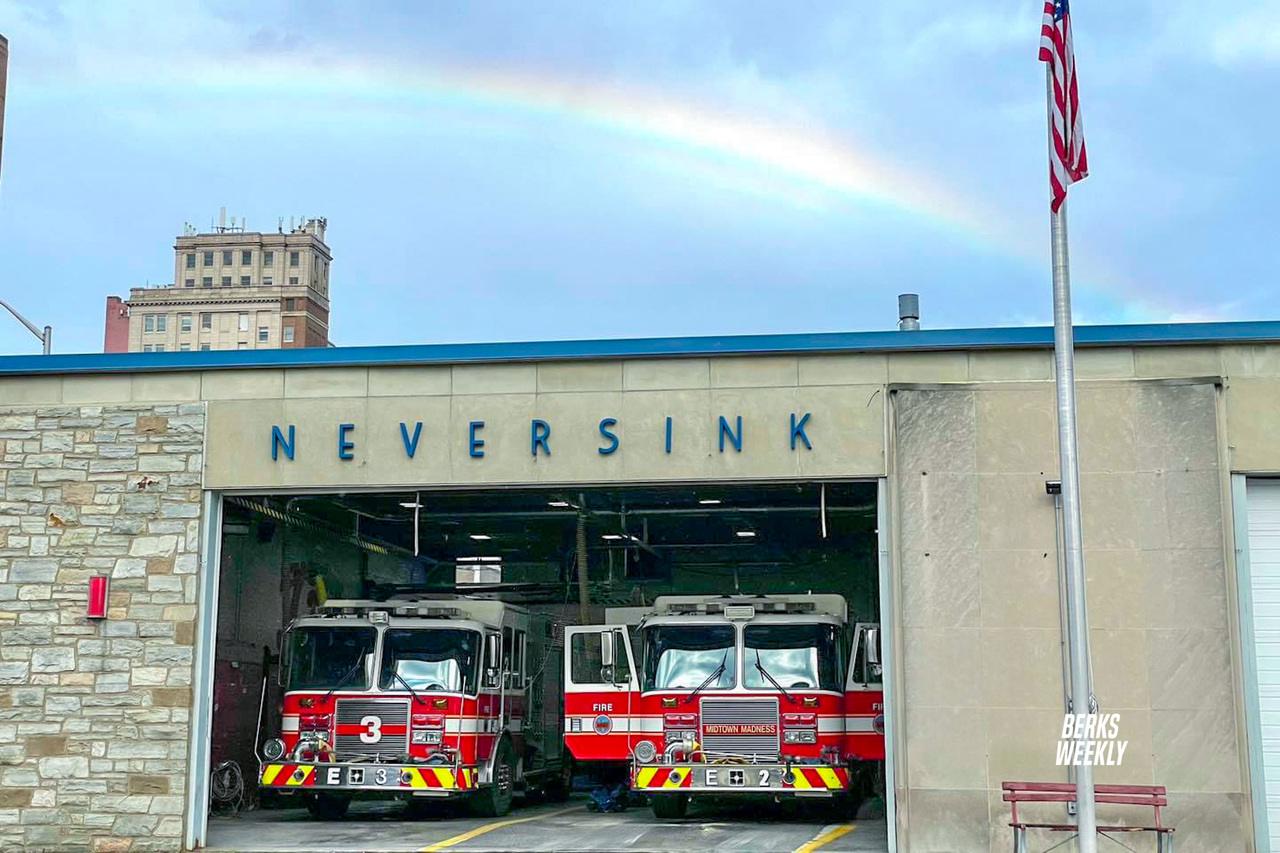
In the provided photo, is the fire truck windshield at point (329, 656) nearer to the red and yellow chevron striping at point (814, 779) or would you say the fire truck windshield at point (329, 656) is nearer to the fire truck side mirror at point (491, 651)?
the fire truck side mirror at point (491, 651)

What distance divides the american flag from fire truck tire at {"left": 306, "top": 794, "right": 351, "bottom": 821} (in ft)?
39.5

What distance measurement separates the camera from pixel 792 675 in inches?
743

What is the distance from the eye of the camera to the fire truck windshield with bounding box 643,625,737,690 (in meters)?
19.0

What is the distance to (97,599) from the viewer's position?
16.3 meters

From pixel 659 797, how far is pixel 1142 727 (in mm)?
6356

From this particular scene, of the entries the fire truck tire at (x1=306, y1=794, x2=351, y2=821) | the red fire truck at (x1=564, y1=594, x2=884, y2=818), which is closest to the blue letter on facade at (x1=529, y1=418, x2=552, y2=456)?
the red fire truck at (x1=564, y1=594, x2=884, y2=818)

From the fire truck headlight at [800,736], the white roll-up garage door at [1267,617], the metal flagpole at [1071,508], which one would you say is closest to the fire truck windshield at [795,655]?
the fire truck headlight at [800,736]

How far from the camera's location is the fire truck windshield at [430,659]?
62.9 feet

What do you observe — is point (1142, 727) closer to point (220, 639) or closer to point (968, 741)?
point (968, 741)

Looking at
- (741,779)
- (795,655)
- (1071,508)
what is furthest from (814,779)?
(1071,508)

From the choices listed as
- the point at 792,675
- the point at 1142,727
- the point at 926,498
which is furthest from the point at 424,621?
the point at 1142,727

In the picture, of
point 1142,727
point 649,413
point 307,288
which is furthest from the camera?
point 307,288

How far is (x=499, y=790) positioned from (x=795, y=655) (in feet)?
14.0

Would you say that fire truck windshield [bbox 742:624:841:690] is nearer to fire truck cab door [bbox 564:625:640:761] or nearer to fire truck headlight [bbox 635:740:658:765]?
fire truck headlight [bbox 635:740:658:765]
